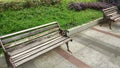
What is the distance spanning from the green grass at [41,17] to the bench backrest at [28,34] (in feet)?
3.40

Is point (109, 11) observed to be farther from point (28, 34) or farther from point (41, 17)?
point (28, 34)

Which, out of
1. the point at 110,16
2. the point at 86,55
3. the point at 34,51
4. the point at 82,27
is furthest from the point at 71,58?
the point at 110,16

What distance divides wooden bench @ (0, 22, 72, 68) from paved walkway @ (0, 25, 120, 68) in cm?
40

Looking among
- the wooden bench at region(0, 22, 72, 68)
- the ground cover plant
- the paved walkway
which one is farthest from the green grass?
the wooden bench at region(0, 22, 72, 68)

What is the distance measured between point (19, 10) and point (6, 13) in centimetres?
63

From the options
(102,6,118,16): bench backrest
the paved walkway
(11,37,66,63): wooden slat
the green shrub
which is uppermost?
the green shrub

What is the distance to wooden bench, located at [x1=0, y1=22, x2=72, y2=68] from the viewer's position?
3137 mm

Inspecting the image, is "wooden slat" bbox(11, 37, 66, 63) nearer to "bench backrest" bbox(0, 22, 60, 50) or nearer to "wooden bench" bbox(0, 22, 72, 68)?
"wooden bench" bbox(0, 22, 72, 68)

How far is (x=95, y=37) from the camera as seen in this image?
5211 mm

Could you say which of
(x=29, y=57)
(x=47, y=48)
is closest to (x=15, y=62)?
(x=29, y=57)

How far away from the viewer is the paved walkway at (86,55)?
11.8ft

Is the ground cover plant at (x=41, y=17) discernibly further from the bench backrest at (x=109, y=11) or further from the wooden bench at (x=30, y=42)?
the wooden bench at (x=30, y=42)

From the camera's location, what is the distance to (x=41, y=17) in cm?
573

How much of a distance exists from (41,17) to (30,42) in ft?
7.40
